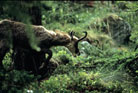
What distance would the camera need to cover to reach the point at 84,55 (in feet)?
33.1

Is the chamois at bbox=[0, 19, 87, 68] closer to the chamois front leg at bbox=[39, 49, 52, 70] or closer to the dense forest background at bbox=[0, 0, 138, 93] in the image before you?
the chamois front leg at bbox=[39, 49, 52, 70]

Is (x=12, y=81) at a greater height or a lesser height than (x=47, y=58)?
greater

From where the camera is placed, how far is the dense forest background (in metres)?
4.46

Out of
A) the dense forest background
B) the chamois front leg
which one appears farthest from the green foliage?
the chamois front leg

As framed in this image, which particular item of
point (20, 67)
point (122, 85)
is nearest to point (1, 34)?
point (20, 67)

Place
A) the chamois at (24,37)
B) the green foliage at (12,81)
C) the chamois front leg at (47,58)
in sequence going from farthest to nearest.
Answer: the chamois front leg at (47,58) → the chamois at (24,37) → the green foliage at (12,81)

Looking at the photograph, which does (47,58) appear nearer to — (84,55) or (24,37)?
(24,37)

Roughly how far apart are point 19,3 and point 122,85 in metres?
5.11

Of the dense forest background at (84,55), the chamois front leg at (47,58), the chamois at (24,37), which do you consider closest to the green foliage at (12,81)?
the dense forest background at (84,55)

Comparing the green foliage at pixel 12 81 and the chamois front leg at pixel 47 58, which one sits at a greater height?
the green foliage at pixel 12 81

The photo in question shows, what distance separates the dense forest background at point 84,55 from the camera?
4.46 m

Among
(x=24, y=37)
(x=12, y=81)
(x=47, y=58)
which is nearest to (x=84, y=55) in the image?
(x=47, y=58)

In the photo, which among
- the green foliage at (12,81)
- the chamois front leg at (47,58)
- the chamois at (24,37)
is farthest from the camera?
the chamois front leg at (47,58)

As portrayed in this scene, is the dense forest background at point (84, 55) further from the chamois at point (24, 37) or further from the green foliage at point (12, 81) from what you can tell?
the chamois at point (24, 37)
